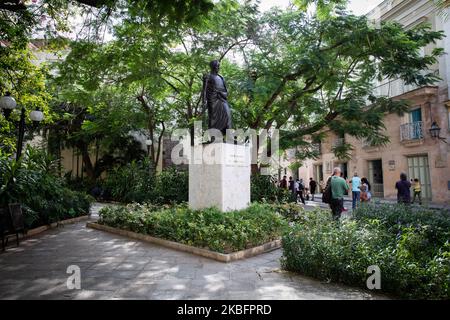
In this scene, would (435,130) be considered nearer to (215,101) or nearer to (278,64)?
(278,64)

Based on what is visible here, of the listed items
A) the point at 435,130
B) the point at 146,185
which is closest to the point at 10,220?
the point at 146,185

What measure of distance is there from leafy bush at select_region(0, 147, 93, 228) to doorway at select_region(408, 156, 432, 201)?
1744 cm

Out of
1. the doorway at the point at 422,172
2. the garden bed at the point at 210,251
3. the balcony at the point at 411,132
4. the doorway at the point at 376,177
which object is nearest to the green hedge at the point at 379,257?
the garden bed at the point at 210,251

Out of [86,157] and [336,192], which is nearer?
[336,192]

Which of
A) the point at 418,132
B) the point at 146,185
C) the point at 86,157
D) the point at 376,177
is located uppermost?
the point at 418,132

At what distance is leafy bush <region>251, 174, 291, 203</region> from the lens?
41.3ft

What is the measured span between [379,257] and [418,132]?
54.9 ft

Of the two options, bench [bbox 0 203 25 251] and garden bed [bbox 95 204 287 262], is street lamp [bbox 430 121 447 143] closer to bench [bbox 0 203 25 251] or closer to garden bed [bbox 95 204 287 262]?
garden bed [bbox 95 204 287 262]

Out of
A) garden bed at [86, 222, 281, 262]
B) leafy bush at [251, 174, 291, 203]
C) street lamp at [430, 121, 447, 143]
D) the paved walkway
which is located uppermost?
street lamp at [430, 121, 447, 143]

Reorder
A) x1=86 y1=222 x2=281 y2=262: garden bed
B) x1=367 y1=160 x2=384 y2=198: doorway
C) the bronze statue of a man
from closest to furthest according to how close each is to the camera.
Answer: x1=86 y1=222 x2=281 y2=262: garden bed → the bronze statue of a man → x1=367 y1=160 x2=384 y2=198: doorway

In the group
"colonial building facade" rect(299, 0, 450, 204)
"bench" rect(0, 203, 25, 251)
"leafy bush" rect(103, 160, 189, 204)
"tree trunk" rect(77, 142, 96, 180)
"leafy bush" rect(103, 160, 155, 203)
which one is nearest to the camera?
"bench" rect(0, 203, 25, 251)

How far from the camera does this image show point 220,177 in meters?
7.34

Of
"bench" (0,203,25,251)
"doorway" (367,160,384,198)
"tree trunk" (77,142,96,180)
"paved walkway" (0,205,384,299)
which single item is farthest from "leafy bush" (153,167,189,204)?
"doorway" (367,160,384,198)
